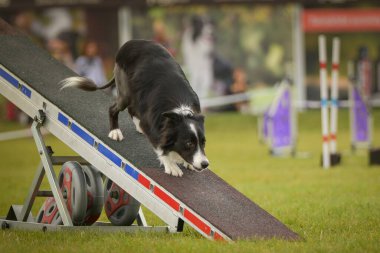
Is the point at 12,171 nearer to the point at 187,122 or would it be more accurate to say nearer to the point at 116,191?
the point at 116,191

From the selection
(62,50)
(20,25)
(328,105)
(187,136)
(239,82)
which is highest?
(187,136)

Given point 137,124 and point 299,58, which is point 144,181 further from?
point 299,58

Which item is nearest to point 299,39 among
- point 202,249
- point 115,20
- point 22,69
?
point 115,20

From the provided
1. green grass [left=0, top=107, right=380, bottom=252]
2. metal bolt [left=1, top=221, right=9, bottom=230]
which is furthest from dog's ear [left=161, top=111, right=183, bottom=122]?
metal bolt [left=1, top=221, right=9, bottom=230]

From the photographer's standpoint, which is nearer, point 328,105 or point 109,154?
point 109,154

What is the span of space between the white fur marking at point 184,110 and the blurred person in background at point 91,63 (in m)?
16.8

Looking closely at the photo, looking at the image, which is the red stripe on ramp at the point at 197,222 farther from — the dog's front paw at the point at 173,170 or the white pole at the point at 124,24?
the white pole at the point at 124,24

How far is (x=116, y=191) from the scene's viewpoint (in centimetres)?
695

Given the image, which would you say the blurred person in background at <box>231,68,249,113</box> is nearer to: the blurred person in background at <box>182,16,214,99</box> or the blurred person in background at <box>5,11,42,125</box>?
the blurred person in background at <box>182,16,214,99</box>

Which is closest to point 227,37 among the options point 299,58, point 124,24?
point 299,58

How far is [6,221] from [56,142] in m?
11.8

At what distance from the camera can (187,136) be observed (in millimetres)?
6133

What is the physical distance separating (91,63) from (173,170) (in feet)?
56.2

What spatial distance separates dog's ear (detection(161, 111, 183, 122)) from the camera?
20.0 feet
